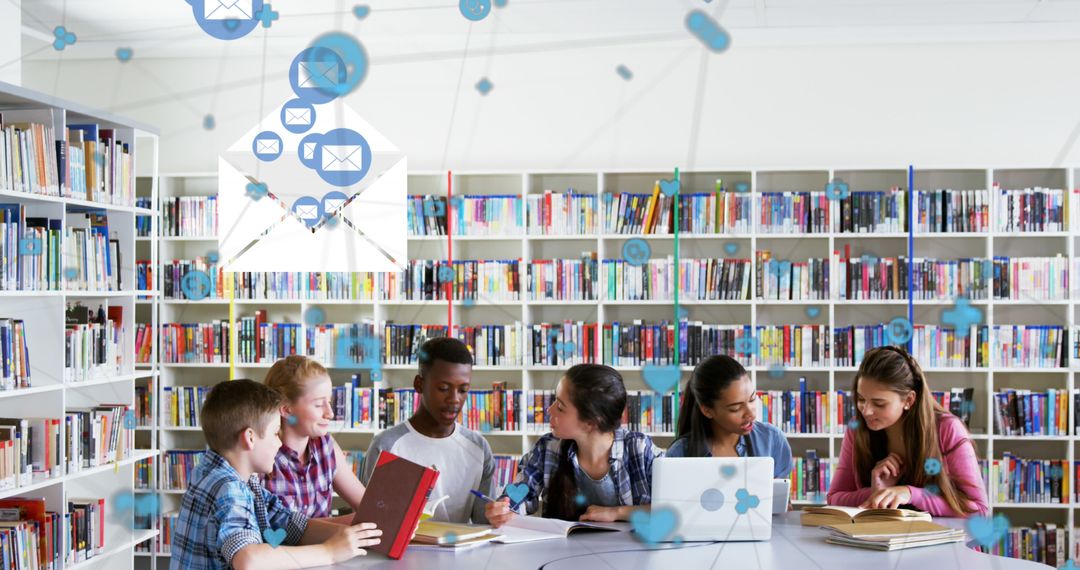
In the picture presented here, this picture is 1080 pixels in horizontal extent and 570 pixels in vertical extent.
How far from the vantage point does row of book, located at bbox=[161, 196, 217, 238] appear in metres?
5.07

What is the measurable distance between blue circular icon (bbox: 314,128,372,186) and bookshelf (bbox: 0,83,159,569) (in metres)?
1.35

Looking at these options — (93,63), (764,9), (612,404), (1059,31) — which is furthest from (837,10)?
(93,63)

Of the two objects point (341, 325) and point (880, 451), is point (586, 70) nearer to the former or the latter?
point (341, 325)

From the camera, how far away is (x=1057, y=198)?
457 cm

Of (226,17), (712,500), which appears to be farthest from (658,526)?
(226,17)

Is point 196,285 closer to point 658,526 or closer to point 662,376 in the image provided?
point 662,376

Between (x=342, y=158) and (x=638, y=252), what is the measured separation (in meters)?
1.59

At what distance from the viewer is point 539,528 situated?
236 cm

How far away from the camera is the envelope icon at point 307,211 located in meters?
5.18

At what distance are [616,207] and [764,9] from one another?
111 centimetres

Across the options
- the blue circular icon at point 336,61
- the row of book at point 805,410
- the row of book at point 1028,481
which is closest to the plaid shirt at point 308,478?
the row of book at point 805,410

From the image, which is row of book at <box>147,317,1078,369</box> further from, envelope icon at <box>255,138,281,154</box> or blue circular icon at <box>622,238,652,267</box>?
envelope icon at <box>255,138,281,154</box>

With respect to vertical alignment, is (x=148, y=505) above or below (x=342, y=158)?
below

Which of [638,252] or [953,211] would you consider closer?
[953,211]
